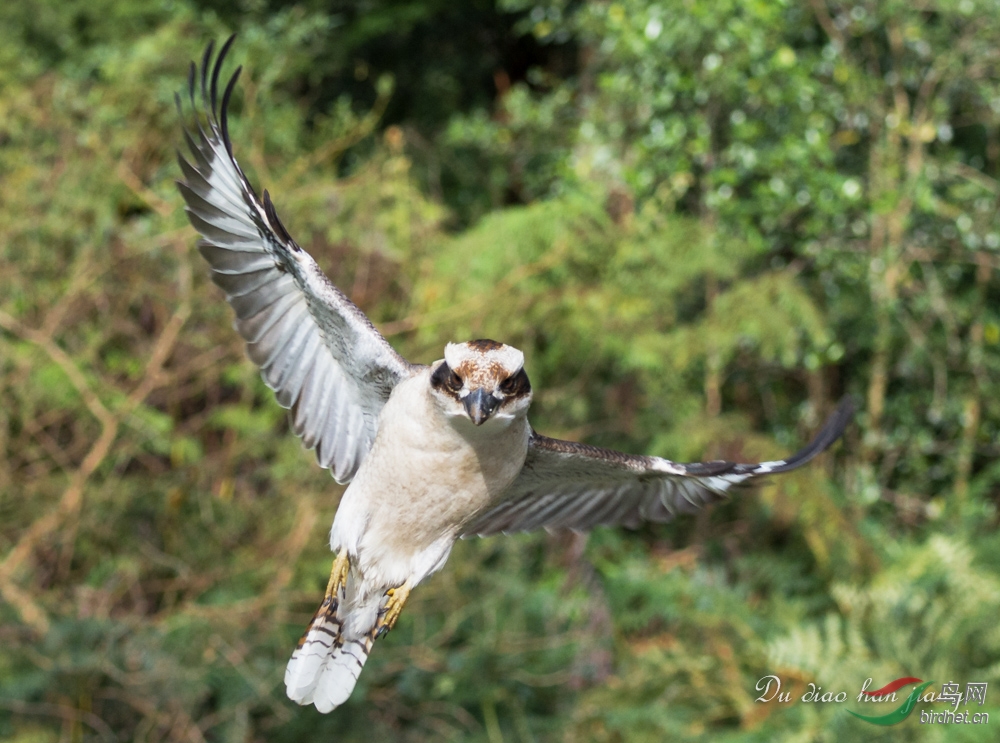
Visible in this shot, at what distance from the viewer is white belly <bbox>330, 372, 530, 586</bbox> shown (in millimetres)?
2787

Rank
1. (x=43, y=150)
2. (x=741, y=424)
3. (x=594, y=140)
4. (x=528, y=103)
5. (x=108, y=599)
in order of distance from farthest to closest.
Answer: (x=528, y=103), (x=594, y=140), (x=741, y=424), (x=43, y=150), (x=108, y=599)

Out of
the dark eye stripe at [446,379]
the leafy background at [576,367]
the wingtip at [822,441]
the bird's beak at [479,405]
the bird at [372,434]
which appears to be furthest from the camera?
the leafy background at [576,367]

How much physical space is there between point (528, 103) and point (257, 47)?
2.26 metres

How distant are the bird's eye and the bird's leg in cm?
72

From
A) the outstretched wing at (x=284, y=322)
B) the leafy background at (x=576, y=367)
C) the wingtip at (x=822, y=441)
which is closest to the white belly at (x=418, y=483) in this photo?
the outstretched wing at (x=284, y=322)

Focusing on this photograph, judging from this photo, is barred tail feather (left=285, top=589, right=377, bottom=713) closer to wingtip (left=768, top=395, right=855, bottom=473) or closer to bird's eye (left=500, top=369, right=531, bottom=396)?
bird's eye (left=500, top=369, right=531, bottom=396)

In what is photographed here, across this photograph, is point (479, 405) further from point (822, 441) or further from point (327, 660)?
point (822, 441)

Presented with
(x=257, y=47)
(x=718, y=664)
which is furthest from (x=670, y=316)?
(x=257, y=47)

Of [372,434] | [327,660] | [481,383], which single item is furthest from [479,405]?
[327,660]

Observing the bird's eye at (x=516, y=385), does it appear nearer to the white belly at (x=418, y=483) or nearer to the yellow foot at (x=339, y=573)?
the white belly at (x=418, y=483)

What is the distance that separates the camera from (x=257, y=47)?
8.48m

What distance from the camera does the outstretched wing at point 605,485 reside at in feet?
10.6

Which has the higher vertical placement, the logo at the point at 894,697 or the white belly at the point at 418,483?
the white belly at the point at 418,483

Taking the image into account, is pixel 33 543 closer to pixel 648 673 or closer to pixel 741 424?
pixel 648 673
